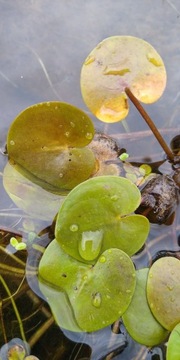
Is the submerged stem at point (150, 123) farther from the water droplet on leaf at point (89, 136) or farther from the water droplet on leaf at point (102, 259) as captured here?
the water droplet on leaf at point (102, 259)

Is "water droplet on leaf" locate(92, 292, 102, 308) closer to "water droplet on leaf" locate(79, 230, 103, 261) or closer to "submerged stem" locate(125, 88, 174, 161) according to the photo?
"water droplet on leaf" locate(79, 230, 103, 261)

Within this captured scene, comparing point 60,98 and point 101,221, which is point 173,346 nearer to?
point 101,221

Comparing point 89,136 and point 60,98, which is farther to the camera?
point 60,98

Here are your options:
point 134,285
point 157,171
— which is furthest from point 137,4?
point 134,285


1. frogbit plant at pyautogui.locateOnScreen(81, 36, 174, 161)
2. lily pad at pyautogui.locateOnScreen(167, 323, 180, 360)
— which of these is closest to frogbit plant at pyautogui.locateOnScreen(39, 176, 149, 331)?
lily pad at pyautogui.locateOnScreen(167, 323, 180, 360)

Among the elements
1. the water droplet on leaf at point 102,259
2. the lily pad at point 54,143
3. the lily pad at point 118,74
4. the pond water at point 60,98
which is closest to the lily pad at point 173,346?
the pond water at point 60,98

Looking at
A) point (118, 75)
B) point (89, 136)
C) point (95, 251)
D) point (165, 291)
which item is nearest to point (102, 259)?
point (95, 251)
